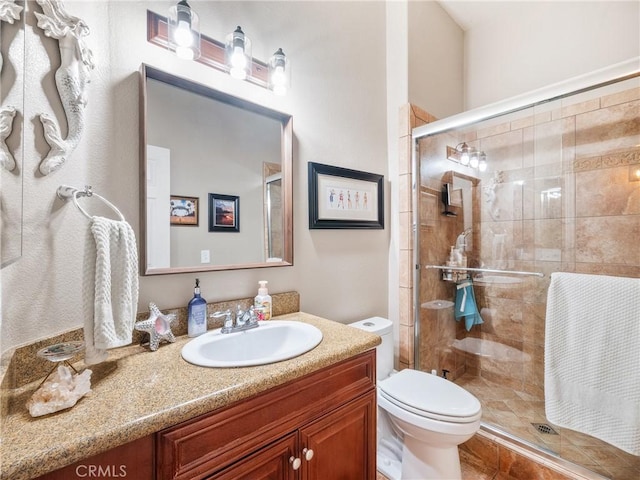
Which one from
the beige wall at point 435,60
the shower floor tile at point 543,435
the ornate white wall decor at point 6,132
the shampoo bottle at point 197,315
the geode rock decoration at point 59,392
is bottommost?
the shower floor tile at point 543,435

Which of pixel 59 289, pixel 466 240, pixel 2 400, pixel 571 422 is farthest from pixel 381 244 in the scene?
pixel 2 400

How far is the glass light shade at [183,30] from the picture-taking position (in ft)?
3.42

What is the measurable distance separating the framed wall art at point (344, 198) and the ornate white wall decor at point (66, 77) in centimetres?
96

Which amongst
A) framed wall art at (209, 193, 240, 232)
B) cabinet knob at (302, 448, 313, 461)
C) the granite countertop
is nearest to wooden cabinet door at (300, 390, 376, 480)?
cabinet knob at (302, 448, 313, 461)

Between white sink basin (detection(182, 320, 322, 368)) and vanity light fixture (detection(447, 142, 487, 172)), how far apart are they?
162 centimetres

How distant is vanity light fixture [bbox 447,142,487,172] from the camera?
6.60ft

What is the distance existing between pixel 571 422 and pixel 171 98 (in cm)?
223

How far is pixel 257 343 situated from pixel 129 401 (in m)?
0.53

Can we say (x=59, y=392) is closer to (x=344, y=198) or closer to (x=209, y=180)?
(x=209, y=180)

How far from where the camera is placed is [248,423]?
758 millimetres

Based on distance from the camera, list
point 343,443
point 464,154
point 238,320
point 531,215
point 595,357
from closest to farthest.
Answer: point 343,443, point 238,320, point 595,357, point 531,215, point 464,154

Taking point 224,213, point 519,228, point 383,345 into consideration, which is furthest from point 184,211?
point 519,228

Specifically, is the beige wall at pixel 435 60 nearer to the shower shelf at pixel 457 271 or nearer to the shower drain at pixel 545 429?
the shower shelf at pixel 457 271

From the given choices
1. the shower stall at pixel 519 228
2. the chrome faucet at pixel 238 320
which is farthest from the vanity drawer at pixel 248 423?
the shower stall at pixel 519 228
